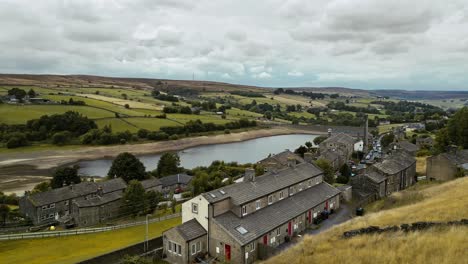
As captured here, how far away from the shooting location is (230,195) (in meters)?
30.4

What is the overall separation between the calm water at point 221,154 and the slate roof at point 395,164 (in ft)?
143

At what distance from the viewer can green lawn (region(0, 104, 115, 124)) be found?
117438mm

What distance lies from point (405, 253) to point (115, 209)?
128 ft

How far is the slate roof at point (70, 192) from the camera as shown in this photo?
Result: 47344 mm

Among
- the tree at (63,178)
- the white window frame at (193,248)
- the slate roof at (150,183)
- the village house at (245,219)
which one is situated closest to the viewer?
the village house at (245,219)

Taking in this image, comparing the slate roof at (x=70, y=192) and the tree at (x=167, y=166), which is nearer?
the slate roof at (x=70, y=192)

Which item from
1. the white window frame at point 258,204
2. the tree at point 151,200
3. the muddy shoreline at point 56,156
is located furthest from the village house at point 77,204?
the white window frame at point 258,204

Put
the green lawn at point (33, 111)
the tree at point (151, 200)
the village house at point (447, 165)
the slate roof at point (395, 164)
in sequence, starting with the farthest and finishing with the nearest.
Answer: the green lawn at point (33, 111) < the village house at point (447, 165) < the slate roof at point (395, 164) < the tree at point (151, 200)

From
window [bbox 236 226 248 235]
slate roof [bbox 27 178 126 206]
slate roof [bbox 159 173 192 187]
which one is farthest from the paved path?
slate roof [bbox 27 178 126 206]

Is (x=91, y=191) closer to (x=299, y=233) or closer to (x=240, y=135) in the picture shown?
(x=299, y=233)

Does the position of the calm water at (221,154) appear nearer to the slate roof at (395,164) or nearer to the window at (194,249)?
the slate roof at (395,164)

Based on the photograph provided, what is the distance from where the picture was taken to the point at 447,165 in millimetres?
48750

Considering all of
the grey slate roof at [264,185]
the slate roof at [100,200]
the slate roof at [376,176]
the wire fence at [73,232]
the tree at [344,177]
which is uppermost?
the grey slate roof at [264,185]

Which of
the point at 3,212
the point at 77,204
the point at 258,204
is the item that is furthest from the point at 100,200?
the point at 258,204
